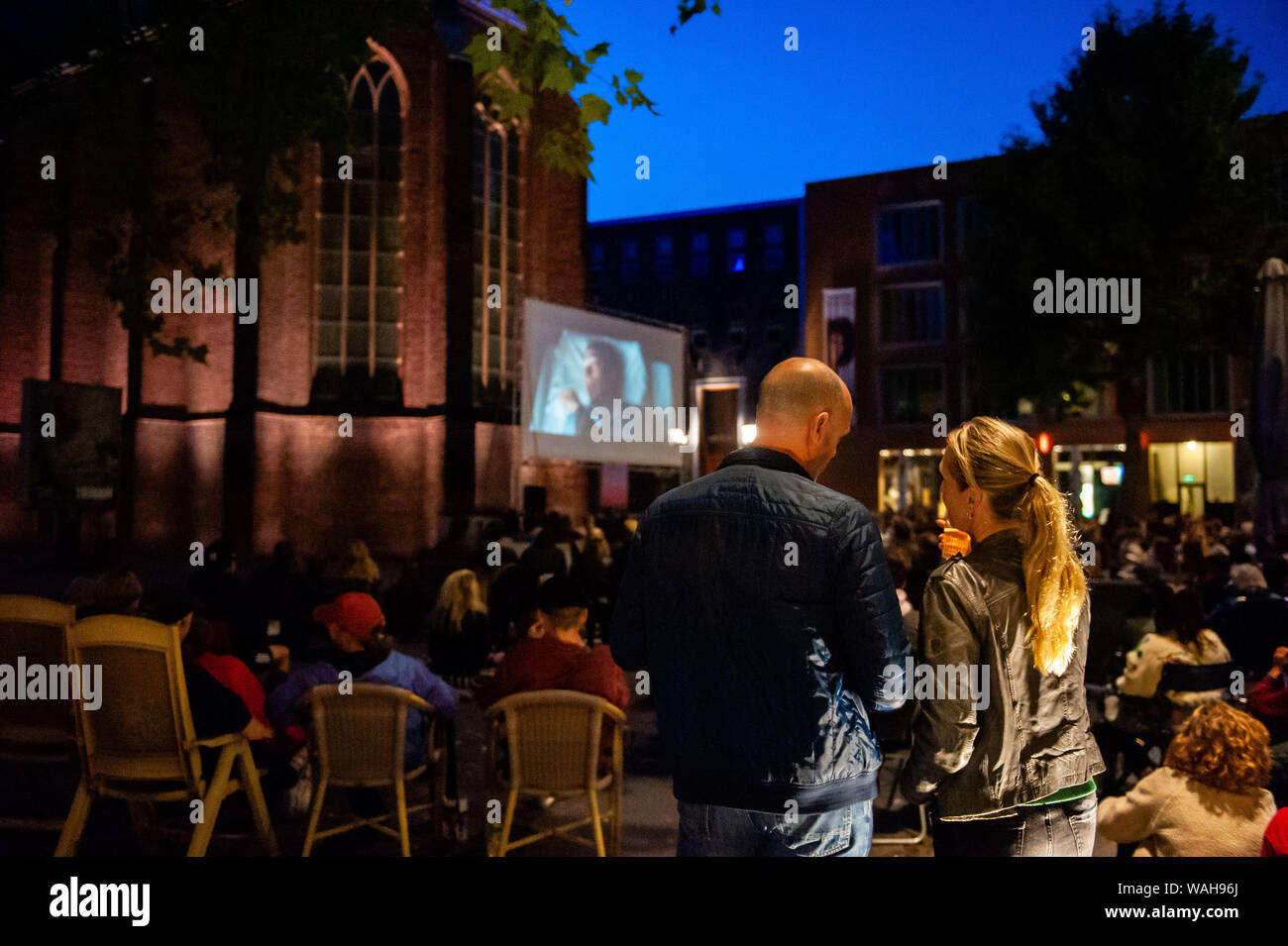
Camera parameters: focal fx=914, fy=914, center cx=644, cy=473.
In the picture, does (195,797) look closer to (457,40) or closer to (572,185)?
(457,40)

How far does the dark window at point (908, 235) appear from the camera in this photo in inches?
1417

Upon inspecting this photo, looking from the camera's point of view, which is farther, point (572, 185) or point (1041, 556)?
point (572, 185)

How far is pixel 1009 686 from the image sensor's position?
2.26 meters

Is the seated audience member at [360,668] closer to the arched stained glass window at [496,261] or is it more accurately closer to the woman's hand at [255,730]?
the woman's hand at [255,730]

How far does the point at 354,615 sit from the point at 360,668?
28 cm

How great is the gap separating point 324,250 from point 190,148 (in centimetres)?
438

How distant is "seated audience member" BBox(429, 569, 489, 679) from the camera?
283 inches

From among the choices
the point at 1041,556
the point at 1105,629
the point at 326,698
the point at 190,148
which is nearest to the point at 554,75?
the point at 326,698

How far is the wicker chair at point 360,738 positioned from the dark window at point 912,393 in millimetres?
32453

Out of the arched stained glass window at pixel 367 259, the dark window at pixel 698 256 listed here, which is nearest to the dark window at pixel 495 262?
the arched stained glass window at pixel 367 259

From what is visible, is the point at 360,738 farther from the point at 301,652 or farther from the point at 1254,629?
the point at 1254,629

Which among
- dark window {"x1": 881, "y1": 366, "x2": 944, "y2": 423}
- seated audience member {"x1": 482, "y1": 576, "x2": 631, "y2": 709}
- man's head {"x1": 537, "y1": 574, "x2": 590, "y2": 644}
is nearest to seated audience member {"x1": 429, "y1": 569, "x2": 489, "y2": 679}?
man's head {"x1": 537, "y1": 574, "x2": 590, "y2": 644}

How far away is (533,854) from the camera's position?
191 inches

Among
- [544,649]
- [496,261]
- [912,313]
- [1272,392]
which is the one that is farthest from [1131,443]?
[544,649]
